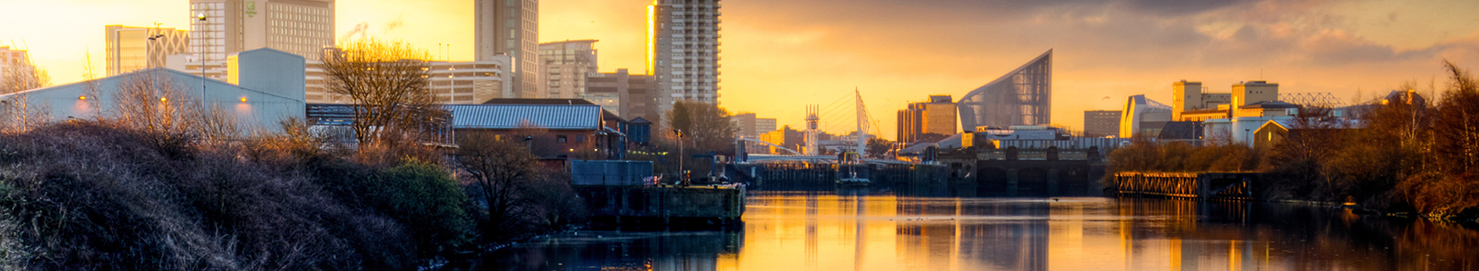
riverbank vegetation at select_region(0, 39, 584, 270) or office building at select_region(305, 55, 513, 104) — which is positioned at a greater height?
office building at select_region(305, 55, 513, 104)

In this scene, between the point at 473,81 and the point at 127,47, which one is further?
the point at 127,47

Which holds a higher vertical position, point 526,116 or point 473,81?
point 473,81

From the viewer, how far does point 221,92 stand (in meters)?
38.5

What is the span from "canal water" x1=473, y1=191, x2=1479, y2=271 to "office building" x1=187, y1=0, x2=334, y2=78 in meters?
150

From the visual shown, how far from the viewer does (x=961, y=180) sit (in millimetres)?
125438

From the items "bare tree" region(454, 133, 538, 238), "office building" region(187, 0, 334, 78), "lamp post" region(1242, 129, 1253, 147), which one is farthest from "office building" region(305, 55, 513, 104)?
"bare tree" region(454, 133, 538, 238)

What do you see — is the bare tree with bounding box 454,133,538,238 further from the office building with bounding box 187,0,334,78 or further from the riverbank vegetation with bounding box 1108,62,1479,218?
the office building with bounding box 187,0,334,78

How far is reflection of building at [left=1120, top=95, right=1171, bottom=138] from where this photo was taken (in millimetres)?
176625

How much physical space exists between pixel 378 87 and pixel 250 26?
6394 inches

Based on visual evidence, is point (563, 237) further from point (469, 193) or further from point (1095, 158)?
point (1095, 158)

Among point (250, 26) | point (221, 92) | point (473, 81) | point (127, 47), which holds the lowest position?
point (221, 92)

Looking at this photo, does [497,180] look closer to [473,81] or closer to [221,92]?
[221,92]

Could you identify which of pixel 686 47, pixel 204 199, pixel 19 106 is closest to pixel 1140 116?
pixel 686 47

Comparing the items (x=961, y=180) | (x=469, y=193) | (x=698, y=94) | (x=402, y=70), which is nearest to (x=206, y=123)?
(x=469, y=193)
